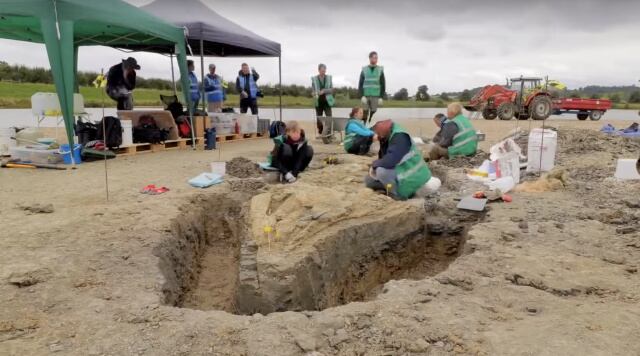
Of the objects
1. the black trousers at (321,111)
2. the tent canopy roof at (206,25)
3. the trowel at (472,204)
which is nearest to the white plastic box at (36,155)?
the tent canopy roof at (206,25)

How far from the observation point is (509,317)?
2.48 meters

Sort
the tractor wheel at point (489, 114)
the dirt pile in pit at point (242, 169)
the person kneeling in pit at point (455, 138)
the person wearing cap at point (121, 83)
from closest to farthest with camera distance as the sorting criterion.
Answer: the dirt pile in pit at point (242, 169), the person kneeling in pit at point (455, 138), the person wearing cap at point (121, 83), the tractor wheel at point (489, 114)

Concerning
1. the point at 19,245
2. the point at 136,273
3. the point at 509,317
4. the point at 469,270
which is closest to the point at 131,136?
the point at 19,245

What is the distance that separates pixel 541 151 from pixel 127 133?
690cm

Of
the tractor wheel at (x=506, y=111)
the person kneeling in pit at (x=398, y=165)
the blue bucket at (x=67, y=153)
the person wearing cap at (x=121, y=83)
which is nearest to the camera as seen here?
the person kneeling in pit at (x=398, y=165)

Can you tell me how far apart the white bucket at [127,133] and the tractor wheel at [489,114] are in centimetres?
1273

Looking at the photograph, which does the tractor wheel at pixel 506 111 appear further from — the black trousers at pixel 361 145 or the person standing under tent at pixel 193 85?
the person standing under tent at pixel 193 85

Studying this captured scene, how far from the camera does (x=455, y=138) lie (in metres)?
7.67

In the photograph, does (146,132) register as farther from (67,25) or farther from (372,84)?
(372,84)

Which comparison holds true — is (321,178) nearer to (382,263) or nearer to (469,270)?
(382,263)

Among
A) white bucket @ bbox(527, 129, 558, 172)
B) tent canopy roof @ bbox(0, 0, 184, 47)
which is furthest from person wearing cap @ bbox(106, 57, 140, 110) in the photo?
white bucket @ bbox(527, 129, 558, 172)

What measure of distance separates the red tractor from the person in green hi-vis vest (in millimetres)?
7273

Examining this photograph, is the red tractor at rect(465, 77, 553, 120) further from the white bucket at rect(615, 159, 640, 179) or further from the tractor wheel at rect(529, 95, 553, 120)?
the white bucket at rect(615, 159, 640, 179)

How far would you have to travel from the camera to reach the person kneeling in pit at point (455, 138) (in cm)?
752
